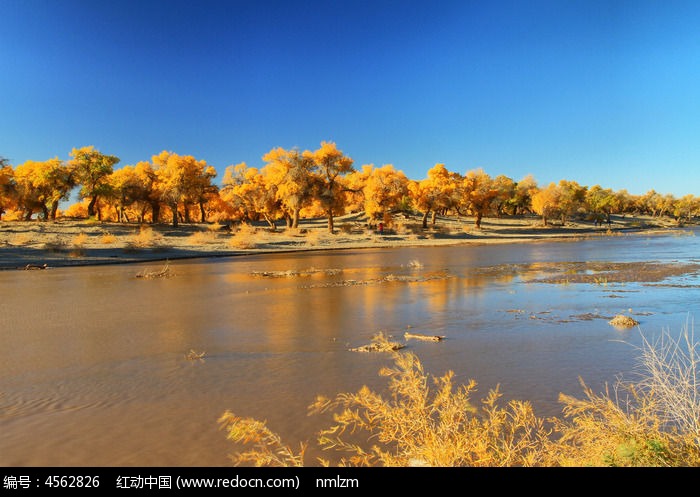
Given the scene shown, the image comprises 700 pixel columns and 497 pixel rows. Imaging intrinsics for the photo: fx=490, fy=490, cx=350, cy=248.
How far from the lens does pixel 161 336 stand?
9.66m

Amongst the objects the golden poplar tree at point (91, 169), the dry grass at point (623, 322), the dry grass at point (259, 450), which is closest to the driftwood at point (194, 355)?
the dry grass at point (259, 450)

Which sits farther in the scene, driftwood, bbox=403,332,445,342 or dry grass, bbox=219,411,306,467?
driftwood, bbox=403,332,445,342

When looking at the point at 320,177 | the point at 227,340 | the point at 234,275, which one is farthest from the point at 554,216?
the point at 227,340

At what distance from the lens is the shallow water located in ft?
16.5

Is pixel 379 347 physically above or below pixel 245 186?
below

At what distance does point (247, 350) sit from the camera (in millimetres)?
8461

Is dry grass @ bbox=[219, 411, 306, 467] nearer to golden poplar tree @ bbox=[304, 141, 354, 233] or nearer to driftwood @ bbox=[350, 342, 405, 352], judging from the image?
driftwood @ bbox=[350, 342, 405, 352]

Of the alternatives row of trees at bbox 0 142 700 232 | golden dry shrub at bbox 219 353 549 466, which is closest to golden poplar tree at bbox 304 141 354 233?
row of trees at bbox 0 142 700 232

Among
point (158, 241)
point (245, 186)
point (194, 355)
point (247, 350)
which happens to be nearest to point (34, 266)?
point (158, 241)

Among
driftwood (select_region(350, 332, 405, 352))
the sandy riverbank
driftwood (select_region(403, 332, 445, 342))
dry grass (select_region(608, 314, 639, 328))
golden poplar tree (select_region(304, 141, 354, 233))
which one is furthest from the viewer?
golden poplar tree (select_region(304, 141, 354, 233))

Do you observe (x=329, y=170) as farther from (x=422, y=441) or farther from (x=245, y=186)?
(x=422, y=441)
